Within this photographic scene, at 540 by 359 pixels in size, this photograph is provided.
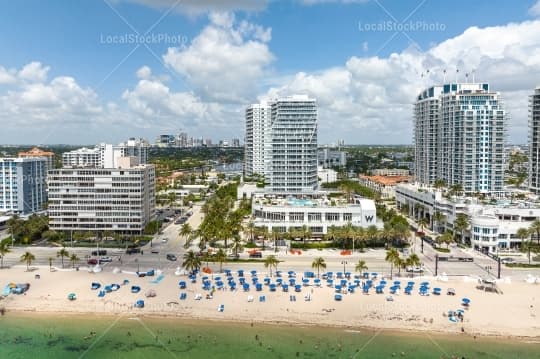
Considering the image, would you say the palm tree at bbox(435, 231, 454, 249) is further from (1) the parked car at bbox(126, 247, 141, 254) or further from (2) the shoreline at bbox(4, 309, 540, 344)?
(1) the parked car at bbox(126, 247, 141, 254)

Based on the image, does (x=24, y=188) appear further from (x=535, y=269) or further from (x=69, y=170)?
(x=535, y=269)

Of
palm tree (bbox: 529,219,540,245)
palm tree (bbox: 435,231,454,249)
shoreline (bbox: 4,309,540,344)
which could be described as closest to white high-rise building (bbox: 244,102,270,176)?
palm tree (bbox: 435,231,454,249)

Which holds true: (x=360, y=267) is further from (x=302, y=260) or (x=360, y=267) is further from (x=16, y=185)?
(x=16, y=185)

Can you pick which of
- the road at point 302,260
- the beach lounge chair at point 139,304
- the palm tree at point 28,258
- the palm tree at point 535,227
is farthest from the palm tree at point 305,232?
the palm tree at point 28,258

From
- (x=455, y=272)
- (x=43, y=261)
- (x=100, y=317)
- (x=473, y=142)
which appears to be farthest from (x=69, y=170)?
(x=473, y=142)

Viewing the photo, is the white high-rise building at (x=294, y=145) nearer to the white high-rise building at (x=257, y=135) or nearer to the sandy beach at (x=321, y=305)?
the white high-rise building at (x=257, y=135)

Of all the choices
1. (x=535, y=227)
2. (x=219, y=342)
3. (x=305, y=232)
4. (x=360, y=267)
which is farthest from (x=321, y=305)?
(x=535, y=227)
